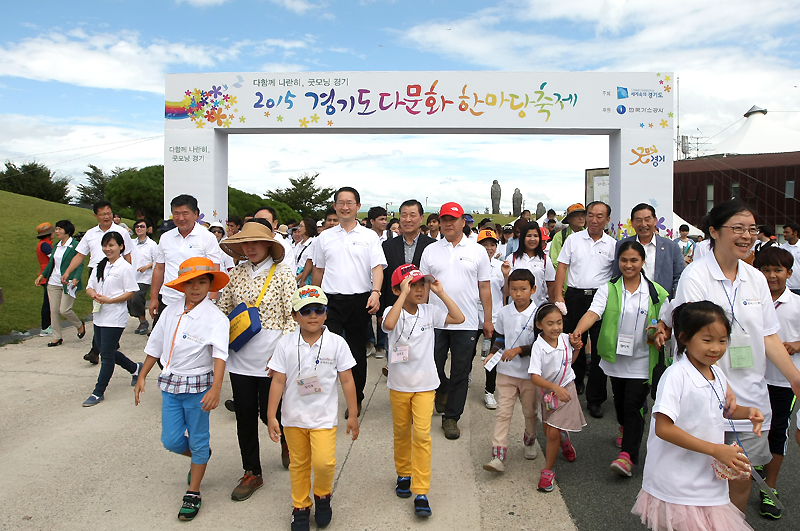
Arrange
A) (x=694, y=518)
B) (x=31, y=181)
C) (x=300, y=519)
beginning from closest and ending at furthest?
(x=694, y=518) < (x=300, y=519) < (x=31, y=181)

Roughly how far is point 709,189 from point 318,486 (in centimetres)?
4402

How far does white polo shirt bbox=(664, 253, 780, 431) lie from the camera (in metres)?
2.94

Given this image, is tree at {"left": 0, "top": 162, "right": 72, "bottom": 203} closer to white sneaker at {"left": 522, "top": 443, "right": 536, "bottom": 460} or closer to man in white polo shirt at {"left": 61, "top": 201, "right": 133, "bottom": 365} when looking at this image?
man in white polo shirt at {"left": 61, "top": 201, "right": 133, "bottom": 365}

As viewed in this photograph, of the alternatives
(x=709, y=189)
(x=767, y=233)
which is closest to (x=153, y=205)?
(x=767, y=233)

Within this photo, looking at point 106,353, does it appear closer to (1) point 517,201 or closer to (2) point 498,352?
(2) point 498,352

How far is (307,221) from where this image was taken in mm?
8336

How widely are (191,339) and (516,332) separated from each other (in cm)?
243

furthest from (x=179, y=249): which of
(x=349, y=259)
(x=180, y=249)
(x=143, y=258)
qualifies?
(x=143, y=258)

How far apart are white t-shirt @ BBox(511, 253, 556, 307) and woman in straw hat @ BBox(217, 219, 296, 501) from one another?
3.49m

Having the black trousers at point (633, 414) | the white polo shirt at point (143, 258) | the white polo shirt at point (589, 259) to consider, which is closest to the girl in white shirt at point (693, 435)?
the black trousers at point (633, 414)

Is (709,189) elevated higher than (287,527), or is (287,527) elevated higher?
(709,189)

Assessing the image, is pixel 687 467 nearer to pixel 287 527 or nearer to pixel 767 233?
pixel 287 527

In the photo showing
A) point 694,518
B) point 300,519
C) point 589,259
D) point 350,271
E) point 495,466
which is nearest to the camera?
point 694,518

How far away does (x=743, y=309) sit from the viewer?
2.97 metres
